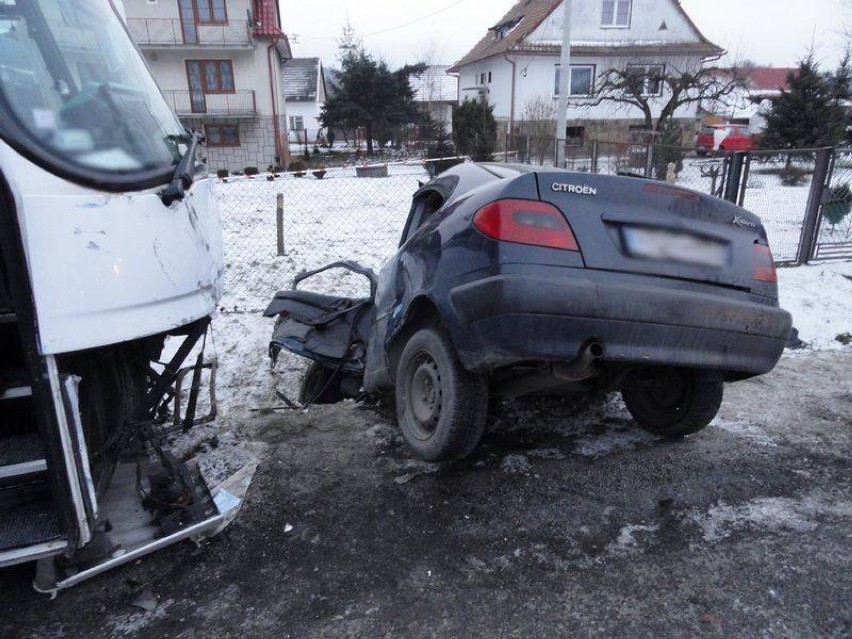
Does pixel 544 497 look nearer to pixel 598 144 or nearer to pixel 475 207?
pixel 475 207

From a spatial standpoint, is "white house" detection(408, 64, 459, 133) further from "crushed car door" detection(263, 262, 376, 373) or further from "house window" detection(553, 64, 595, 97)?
"crushed car door" detection(263, 262, 376, 373)

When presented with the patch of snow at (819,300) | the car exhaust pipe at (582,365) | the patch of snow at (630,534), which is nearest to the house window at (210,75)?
the patch of snow at (819,300)

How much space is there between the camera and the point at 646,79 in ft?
88.0

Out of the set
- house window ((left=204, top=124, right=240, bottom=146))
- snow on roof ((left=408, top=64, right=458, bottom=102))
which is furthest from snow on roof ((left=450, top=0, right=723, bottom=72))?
house window ((left=204, top=124, right=240, bottom=146))

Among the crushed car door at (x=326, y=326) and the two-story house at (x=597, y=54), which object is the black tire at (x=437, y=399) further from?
the two-story house at (x=597, y=54)

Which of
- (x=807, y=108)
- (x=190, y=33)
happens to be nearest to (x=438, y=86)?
(x=190, y=33)

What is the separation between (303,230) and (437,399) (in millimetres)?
8011

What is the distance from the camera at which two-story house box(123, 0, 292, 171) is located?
86.4 ft

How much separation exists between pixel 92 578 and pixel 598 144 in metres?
12.0

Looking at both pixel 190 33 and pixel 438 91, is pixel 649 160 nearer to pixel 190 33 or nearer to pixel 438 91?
pixel 190 33

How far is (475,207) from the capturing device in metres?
2.90

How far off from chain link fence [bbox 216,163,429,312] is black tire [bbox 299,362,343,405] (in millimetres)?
1886

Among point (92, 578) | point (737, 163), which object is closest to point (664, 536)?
point (92, 578)

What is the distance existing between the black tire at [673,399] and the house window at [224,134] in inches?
1111
